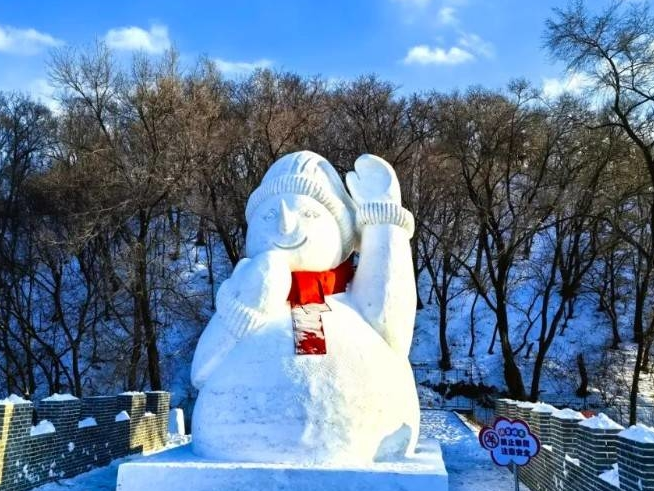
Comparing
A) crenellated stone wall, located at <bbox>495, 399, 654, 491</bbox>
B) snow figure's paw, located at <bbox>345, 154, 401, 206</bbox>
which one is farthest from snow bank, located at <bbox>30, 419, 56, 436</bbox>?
crenellated stone wall, located at <bbox>495, 399, 654, 491</bbox>

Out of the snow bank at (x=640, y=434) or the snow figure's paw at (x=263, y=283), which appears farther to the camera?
the snow figure's paw at (x=263, y=283)

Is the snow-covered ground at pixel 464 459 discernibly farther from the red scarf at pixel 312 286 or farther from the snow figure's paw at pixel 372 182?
the snow figure's paw at pixel 372 182

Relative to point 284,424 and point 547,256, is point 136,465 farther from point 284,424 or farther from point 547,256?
point 547,256

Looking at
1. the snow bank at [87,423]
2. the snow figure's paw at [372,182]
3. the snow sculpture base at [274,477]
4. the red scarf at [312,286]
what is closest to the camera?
the snow sculpture base at [274,477]

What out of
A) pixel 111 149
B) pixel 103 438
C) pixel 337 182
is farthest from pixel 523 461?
pixel 111 149

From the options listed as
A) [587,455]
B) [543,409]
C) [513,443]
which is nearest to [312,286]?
[513,443]

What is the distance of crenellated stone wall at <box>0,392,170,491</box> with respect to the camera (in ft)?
26.5

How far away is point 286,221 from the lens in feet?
21.0

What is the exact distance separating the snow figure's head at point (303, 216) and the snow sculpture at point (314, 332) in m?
0.01

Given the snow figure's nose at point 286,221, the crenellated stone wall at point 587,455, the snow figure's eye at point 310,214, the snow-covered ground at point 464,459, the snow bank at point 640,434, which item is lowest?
the snow-covered ground at point 464,459

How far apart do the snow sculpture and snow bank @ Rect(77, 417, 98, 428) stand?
4878 millimetres

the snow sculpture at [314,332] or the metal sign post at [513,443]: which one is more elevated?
the snow sculpture at [314,332]

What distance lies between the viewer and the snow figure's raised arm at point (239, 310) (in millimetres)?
6000

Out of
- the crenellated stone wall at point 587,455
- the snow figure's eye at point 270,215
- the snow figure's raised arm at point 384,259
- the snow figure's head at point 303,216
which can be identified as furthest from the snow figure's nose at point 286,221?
the crenellated stone wall at point 587,455
